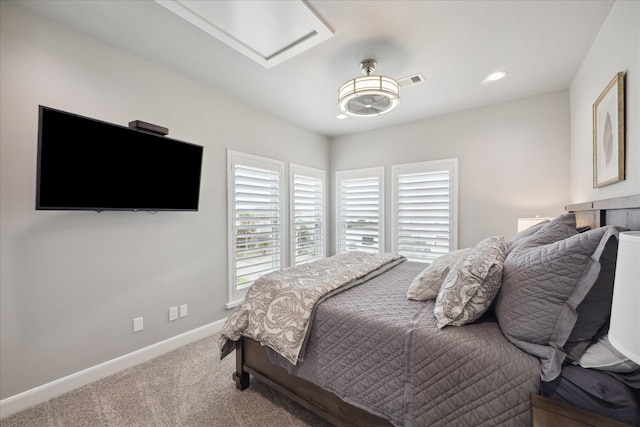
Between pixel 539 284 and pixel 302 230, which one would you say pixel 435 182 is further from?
pixel 539 284

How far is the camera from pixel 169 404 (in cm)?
184

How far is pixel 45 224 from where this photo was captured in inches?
74.7

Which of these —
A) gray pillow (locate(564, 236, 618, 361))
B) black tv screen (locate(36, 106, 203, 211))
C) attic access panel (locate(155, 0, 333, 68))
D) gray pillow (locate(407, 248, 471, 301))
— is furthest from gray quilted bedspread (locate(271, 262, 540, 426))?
attic access panel (locate(155, 0, 333, 68))

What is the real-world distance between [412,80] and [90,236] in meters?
3.20

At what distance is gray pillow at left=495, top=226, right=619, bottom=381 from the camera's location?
3.32 ft

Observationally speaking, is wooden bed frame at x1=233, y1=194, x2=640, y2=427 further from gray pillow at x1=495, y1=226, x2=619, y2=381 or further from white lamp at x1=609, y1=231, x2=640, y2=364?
white lamp at x1=609, y1=231, x2=640, y2=364

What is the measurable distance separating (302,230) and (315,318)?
2585mm

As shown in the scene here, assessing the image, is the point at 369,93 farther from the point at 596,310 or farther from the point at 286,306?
the point at 596,310

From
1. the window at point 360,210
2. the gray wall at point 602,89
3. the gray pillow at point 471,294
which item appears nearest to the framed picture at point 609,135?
the gray wall at point 602,89

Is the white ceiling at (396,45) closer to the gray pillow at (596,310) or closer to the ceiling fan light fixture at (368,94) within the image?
the ceiling fan light fixture at (368,94)

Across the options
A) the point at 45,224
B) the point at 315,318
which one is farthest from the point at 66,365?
the point at 315,318

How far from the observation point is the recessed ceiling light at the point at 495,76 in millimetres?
2611

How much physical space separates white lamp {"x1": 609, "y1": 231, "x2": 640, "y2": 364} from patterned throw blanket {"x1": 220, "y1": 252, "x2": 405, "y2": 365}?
4.19 ft

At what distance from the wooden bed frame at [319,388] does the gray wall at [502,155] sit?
3.33 ft
